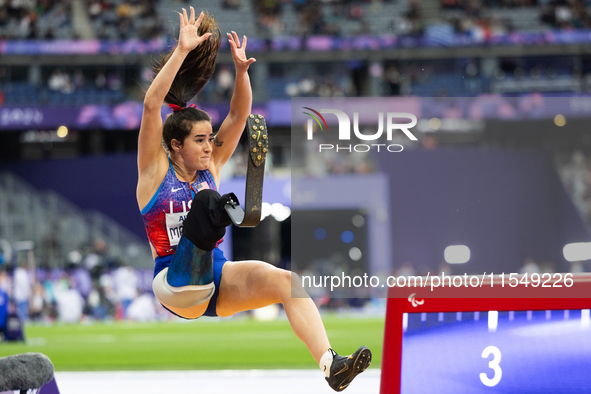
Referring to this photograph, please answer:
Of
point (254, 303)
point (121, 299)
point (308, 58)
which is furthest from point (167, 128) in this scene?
point (308, 58)

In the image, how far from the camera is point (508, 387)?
11.4 feet

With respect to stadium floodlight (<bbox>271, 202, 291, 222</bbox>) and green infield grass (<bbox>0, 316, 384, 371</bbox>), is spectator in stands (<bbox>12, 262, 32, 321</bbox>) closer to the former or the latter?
green infield grass (<bbox>0, 316, 384, 371</bbox>)

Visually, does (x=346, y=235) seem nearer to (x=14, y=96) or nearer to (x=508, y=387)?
(x=508, y=387)

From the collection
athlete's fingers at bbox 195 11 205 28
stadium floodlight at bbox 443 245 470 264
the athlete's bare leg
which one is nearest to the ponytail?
athlete's fingers at bbox 195 11 205 28

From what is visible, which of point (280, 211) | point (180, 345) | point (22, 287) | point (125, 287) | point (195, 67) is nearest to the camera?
point (195, 67)

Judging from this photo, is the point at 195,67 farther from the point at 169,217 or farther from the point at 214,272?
the point at 214,272

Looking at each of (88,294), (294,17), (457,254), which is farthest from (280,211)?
(457,254)

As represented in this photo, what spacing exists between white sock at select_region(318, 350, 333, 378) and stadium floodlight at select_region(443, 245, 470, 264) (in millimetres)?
1115

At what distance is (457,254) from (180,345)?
7389 millimetres

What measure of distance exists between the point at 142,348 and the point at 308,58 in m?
10.3

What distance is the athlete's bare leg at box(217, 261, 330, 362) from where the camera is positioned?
317 cm

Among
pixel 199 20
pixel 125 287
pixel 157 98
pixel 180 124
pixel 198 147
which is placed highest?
pixel 199 20

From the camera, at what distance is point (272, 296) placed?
3.33 metres

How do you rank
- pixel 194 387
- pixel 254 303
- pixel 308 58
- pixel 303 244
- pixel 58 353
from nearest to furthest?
1. pixel 254 303
2. pixel 303 244
3. pixel 194 387
4. pixel 58 353
5. pixel 308 58
